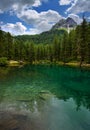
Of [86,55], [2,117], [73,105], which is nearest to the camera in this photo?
[2,117]

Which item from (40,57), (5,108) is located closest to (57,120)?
(5,108)

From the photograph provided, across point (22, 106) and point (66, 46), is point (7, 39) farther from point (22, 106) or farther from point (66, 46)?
point (22, 106)

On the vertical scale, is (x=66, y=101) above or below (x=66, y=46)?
below

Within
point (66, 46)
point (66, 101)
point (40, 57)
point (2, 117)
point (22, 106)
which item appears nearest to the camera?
point (2, 117)

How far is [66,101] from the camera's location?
18.4m

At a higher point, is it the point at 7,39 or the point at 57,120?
the point at 7,39

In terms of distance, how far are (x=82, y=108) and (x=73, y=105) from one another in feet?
3.75

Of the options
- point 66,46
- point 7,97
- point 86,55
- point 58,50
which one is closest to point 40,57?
point 58,50

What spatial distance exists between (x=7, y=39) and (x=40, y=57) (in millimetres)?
42979

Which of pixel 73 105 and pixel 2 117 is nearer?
pixel 2 117

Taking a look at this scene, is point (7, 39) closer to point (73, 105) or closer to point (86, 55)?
point (86, 55)

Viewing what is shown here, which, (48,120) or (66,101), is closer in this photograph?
(48,120)

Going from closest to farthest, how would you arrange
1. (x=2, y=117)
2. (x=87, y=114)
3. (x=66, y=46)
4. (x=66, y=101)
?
(x=2, y=117), (x=87, y=114), (x=66, y=101), (x=66, y=46)

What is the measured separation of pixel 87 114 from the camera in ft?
47.2
